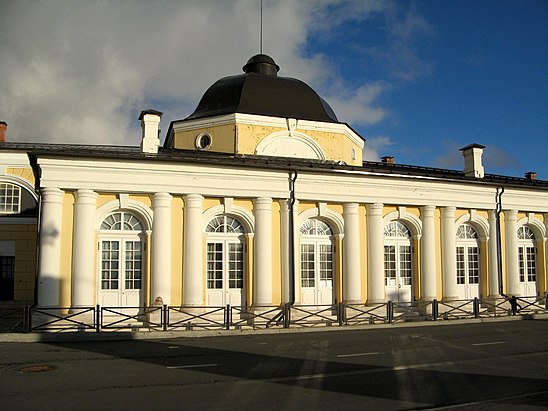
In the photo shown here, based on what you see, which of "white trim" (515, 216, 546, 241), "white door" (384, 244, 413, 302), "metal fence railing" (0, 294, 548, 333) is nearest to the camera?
"metal fence railing" (0, 294, 548, 333)

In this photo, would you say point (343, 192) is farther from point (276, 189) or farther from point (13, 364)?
point (13, 364)

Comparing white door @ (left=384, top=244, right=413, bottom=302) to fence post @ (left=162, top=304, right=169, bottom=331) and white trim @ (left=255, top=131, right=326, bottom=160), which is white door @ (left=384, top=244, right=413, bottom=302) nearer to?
white trim @ (left=255, top=131, right=326, bottom=160)

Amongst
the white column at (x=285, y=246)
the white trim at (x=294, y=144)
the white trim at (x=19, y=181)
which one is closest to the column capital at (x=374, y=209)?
the white column at (x=285, y=246)

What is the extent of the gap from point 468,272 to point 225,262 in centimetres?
1081

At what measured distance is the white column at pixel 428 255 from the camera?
23047 mm

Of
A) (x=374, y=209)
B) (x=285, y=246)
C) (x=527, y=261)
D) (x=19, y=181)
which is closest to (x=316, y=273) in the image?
(x=285, y=246)

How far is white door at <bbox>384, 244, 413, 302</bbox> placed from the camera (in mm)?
22984

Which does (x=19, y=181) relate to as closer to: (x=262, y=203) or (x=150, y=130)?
(x=150, y=130)

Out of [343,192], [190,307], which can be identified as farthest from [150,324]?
[343,192]

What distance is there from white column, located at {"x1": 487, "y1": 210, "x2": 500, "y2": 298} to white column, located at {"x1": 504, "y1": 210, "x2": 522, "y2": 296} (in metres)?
0.72

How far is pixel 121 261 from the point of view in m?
19.2

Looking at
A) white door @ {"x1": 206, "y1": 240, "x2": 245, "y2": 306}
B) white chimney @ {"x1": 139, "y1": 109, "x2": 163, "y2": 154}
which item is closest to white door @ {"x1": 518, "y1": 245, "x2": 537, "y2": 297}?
white door @ {"x1": 206, "y1": 240, "x2": 245, "y2": 306}

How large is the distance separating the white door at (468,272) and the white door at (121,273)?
1317 cm

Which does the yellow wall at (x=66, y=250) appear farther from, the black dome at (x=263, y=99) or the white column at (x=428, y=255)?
the white column at (x=428, y=255)
